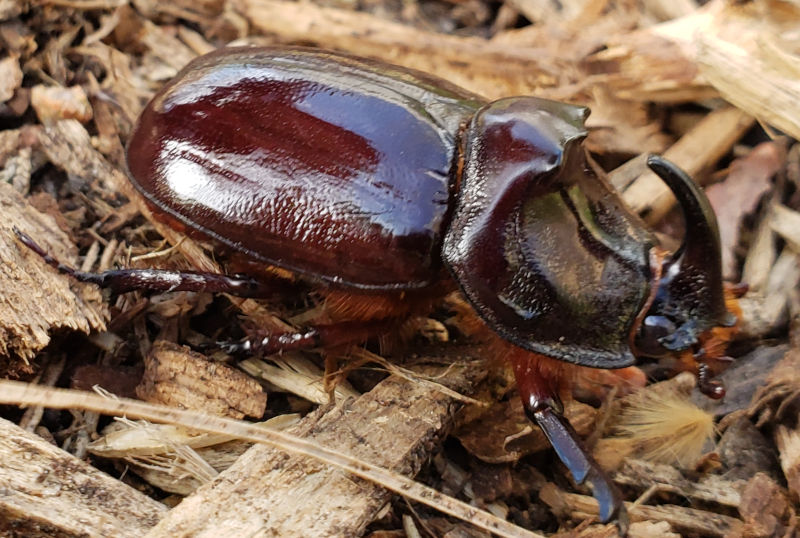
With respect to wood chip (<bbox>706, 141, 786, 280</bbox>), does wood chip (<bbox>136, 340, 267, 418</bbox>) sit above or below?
below

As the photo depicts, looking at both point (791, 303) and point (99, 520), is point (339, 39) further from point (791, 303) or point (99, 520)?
point (99, 520)

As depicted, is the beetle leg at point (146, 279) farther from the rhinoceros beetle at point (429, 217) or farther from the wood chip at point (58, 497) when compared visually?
the wood chip at point (58, 497)

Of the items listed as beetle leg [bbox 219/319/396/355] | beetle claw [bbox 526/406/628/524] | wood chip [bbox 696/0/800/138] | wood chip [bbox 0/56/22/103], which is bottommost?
beetle claw [bbox 526/406/628/524]

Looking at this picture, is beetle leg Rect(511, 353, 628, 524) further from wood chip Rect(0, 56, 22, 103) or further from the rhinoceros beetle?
wood chip Rect(0, 56, 22, 103)

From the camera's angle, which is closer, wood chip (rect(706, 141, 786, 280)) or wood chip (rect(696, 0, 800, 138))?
wood chip (rect(696, 0, 800, 138))

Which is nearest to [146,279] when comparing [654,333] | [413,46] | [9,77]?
[9,77]

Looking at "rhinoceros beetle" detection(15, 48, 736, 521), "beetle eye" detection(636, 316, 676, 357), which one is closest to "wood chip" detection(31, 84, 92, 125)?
"rhinoceros beetle" detection(15, 48, 736, 521)

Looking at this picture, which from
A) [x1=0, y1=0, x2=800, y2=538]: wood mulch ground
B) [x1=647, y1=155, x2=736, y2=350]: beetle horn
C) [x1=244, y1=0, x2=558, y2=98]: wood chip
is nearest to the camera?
[x1=0, y1=0, x2=800, y2=538]: wood mulch ground

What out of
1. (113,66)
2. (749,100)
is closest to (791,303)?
(749,100)

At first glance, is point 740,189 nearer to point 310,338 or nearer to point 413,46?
point 413,46
